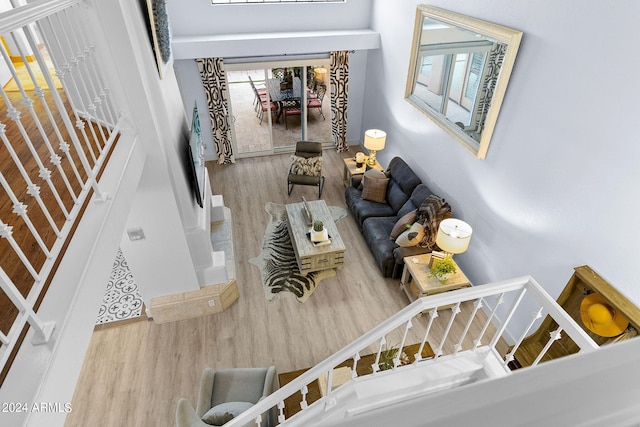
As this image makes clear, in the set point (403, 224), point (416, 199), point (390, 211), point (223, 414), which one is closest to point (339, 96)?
point (390, 211)

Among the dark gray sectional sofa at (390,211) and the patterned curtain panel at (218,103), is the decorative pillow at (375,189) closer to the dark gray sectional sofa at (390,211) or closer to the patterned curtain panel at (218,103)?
the dark gray sectional sofa at (390,211)

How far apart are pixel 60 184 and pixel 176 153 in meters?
1.54

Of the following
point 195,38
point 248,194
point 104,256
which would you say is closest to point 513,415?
point 104,256

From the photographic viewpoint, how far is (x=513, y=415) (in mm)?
345

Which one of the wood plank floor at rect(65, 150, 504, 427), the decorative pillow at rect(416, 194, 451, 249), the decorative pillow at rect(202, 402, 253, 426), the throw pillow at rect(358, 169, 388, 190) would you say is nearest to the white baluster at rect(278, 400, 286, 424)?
the decorative pillow at rect(202, 402, 253, 426)

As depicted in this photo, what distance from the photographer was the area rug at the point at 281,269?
5223mm

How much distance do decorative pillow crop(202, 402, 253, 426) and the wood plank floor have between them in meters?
1.04

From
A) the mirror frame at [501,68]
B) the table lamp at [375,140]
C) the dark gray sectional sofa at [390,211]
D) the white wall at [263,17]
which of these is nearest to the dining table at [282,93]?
the white wall at [263,17]

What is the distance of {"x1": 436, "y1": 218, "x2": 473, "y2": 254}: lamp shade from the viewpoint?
168 inches

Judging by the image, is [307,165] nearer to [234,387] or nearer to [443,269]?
[443,269]

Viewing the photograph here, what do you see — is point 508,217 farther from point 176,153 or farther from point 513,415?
point 513,415

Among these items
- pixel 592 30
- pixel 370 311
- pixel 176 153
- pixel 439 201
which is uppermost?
pixel 592 30

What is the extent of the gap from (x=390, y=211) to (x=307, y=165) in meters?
1.83

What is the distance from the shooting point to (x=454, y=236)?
427 cm
